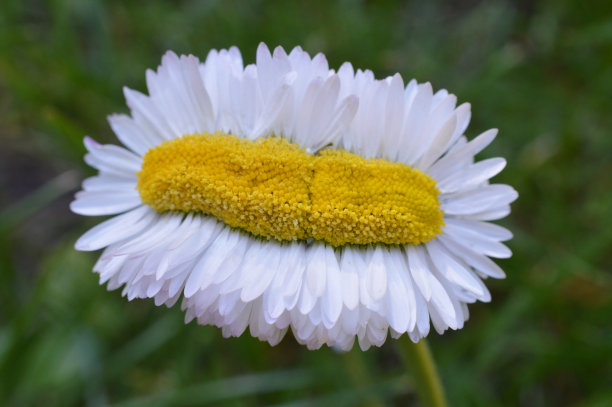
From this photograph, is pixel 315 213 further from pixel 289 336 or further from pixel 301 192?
pixel 289 336

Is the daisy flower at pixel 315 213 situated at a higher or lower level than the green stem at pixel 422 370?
higher

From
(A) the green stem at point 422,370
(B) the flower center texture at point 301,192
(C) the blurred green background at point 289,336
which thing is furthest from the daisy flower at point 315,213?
(C) the blurred green background at point 289,336

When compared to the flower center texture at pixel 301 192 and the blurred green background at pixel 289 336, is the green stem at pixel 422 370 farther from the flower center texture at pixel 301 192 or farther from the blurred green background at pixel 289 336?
the blurred green background at pixel 289 336

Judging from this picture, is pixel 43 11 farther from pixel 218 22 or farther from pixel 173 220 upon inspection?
pixel 173 220

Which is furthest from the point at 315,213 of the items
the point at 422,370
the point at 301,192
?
the point at 422,370

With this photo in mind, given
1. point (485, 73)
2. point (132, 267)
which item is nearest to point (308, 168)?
point (132, 267)

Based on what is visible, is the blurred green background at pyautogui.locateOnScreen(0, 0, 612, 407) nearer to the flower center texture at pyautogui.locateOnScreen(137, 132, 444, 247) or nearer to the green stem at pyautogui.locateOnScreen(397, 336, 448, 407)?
the green stem at pyautogui.locateOnScreen(397, 336, 448, 407)

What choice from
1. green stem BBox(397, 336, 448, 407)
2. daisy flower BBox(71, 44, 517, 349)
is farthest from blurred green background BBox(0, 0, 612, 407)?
daisy flower BBox(71, 44, 517, 349)
